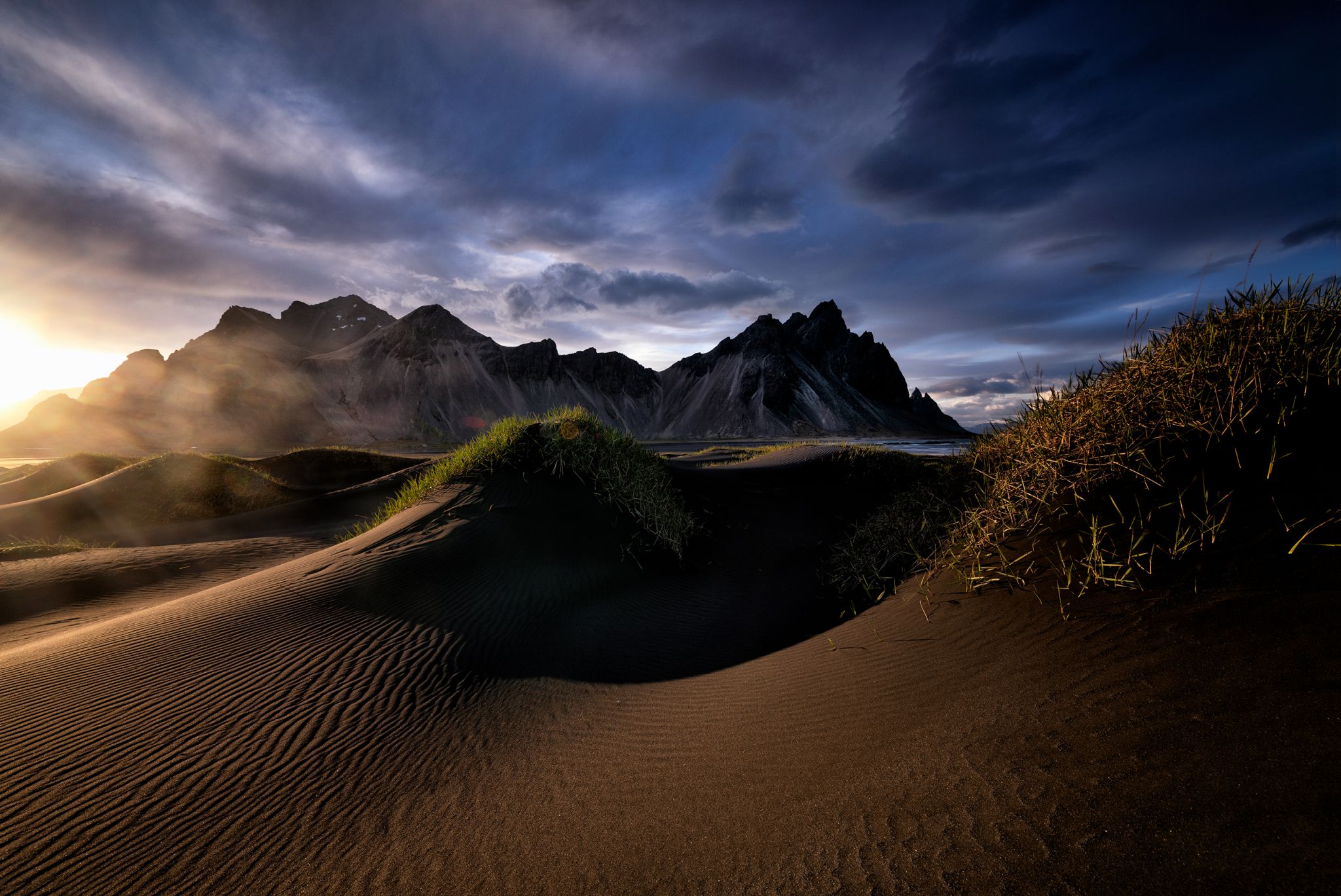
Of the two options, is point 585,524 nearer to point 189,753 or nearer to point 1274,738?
point 189,753

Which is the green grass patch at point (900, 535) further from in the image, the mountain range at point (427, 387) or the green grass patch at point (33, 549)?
the mountain range at point (427, 387)

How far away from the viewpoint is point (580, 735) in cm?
359

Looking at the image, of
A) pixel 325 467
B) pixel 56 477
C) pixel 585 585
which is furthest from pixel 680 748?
pixel 56 477

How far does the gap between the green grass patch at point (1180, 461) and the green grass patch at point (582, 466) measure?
5.02m

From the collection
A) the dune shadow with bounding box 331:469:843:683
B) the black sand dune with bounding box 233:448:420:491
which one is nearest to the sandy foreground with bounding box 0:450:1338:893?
the dune shadow with bounding box 331:469:843:683

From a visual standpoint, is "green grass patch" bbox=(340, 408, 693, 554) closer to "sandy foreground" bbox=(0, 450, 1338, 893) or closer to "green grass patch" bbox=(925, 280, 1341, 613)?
"sandy foreground" bbox=(0, 450, 1338, 893)

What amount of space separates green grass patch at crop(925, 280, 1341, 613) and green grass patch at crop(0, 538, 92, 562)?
1540 centimetres

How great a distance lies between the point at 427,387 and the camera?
85.6 meters

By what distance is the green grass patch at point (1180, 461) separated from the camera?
2.75m

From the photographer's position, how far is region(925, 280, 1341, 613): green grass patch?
9.03 feet

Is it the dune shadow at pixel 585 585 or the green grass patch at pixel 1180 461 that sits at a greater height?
the green grass patch at pixel 1180 461

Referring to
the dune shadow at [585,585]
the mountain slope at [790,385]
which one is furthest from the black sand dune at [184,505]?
the mountain slope at [790,385]

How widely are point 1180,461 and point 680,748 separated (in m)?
3.85

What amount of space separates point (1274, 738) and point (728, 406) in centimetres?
10395
